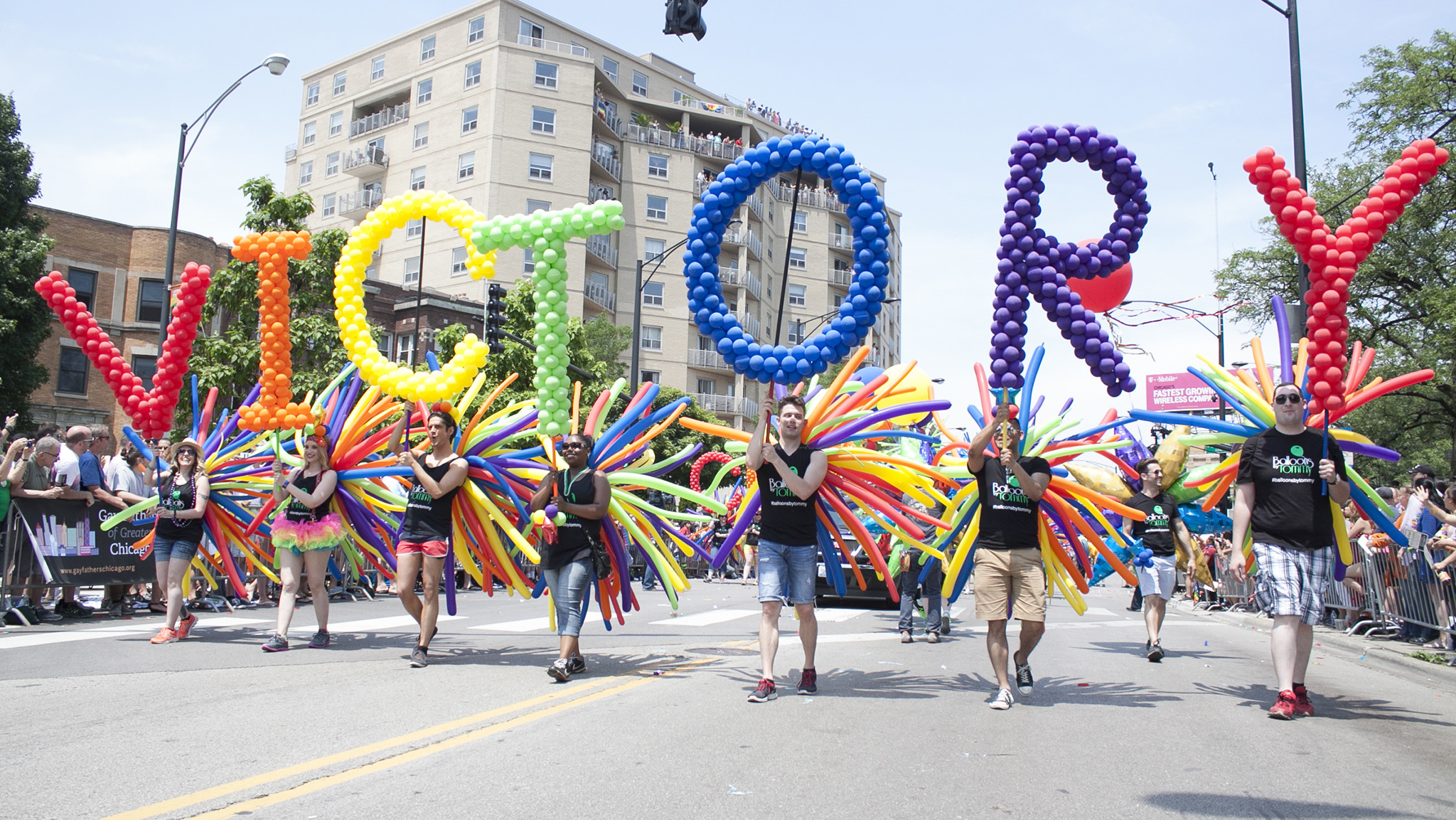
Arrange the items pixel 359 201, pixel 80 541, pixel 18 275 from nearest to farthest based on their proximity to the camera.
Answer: pixel 80 541 < pixel 18 275 < pixel 359 201

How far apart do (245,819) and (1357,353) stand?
7.53 m

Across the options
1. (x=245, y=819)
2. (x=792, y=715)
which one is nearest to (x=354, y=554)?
(x=792, y=715)

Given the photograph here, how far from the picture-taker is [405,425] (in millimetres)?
8031

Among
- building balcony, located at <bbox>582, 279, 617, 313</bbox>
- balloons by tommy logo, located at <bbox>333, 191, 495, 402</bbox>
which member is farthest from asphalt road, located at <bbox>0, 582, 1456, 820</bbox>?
building balcony, located at <bbox>582, 279, 617, 313</bbox>

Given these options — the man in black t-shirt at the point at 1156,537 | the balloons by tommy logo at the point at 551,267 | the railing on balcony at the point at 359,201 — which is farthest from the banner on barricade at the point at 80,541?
the railing on balcony at the point at 359,201

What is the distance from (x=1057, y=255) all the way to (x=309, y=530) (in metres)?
6.10

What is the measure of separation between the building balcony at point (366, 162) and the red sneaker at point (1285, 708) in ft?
169

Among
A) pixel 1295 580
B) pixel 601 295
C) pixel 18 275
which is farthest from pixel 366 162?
pixel 1295 580

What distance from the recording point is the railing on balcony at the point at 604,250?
164 feet

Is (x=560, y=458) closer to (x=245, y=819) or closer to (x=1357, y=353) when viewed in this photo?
(x=245, y=819)

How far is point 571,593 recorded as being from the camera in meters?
6.89

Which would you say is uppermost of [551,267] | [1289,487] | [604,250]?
[604,250]

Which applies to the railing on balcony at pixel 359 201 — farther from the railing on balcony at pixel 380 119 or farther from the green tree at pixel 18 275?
the green tree at pixel 18 275

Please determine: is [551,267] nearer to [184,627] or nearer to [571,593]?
[571,593]
